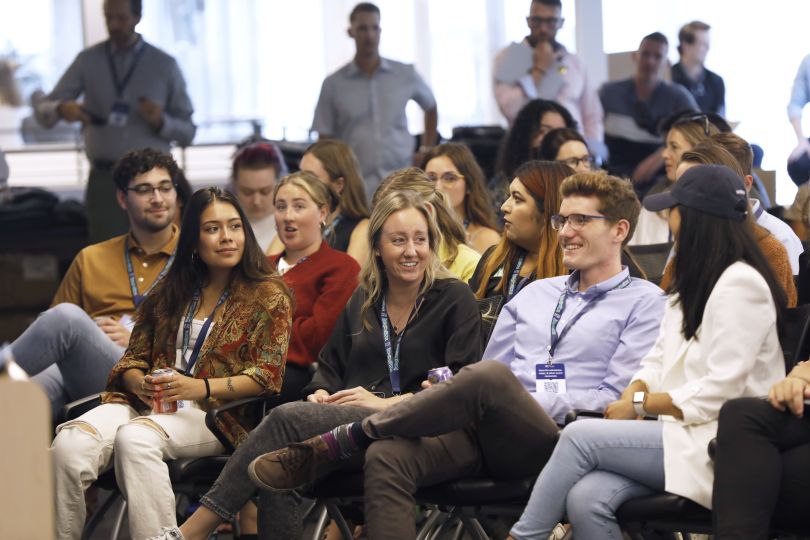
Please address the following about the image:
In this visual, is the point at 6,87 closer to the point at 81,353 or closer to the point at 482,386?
the point at 81,353

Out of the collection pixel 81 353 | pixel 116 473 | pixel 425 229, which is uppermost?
pixel 425 229

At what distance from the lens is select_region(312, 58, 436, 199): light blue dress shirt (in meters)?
7.34

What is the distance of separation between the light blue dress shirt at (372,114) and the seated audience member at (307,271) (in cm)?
198

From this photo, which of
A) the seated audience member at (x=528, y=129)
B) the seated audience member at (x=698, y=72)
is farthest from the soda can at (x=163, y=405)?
the seated audience member at (x=698, y=72)

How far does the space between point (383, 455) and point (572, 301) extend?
2.81 feet

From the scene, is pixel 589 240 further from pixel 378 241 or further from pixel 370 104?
pixel 370 104

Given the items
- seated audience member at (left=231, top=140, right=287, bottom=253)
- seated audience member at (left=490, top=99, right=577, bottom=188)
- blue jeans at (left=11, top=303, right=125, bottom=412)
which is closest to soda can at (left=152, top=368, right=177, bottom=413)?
blue jeans at (left=11, top=303, right=125, bottom=412)

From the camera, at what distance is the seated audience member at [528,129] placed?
21.8 ft

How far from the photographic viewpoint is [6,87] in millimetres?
8406

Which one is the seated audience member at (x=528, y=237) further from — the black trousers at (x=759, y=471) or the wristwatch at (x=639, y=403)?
the black trousers at (x=759, y=471)

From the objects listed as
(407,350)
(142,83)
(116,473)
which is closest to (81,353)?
(116,473)

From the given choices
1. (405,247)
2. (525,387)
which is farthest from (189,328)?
(525,387)

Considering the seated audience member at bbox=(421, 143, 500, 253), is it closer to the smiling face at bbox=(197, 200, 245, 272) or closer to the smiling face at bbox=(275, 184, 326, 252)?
the smiling face at bbox=(275, 184, 326, 252)

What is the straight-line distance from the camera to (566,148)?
19.7ft
